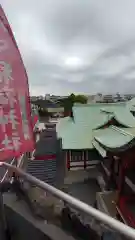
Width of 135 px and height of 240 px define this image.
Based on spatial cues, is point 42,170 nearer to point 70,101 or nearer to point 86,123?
point 86,123

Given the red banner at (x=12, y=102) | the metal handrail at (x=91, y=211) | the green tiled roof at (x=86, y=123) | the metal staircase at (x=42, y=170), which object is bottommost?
the metal staircase at (x=42, y=170)

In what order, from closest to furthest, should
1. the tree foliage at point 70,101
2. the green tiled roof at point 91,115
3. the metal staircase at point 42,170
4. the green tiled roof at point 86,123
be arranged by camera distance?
the metal staircase at point 42,170 < the green tiled roof at point 86,123 < the green tiled roof at point 91,115 < the tree foliage at point 70,101

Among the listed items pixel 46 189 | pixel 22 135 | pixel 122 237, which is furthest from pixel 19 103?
pixel 122 237

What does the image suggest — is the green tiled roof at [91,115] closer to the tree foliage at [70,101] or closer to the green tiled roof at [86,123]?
the green tiled roof at [86,123]

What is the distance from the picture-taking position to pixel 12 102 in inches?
80.0

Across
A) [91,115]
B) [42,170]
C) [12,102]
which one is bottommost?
[42,170]

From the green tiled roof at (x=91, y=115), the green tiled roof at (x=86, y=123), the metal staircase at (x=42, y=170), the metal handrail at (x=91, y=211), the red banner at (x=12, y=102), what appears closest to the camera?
the metal handrail at (x=91, y=211)

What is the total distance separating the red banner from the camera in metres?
1.97

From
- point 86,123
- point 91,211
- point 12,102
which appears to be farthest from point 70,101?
point 91,211

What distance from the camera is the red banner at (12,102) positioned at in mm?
1975

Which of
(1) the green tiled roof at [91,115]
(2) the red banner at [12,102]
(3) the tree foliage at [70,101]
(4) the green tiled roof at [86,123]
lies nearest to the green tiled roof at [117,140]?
(4) the green tiled roof at [86,123]

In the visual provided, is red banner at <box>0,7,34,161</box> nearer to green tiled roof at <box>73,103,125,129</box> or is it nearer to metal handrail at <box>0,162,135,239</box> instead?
metal handrail at <box>0,162,135,239</box>

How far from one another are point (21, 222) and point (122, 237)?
48.4 inches

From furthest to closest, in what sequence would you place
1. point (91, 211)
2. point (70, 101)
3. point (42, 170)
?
point (70, 101) < point (42, 170) < point (91, 211)
